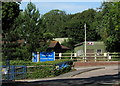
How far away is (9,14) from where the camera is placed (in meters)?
13.7

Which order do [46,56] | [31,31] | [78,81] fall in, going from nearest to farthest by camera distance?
[78,81], [46,56], [31,31]

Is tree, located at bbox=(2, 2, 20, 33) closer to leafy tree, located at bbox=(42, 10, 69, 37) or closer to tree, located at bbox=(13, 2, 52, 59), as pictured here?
tree, located at bbox=(13, 2, 52, 59)

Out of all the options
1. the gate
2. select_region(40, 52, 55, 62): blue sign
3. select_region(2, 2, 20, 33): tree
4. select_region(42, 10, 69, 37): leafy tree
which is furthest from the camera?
select_region(42, 10, 69, 37): leafy tree

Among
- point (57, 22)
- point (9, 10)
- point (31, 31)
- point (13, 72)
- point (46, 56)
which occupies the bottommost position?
point (13, 72)

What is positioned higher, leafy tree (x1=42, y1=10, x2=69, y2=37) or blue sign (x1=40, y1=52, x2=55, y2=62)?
leafy tree (x1=42, y1=10, x2=69, y2=37)

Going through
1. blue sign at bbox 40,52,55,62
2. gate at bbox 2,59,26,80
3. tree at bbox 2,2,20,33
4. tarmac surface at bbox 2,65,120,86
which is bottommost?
tarmac surface at bbox 2,65,120,86

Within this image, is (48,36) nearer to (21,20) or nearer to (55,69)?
(21,20)

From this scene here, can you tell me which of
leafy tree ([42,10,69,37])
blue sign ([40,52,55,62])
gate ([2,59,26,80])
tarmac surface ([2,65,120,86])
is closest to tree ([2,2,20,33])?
tarmac surface ([2,65,120,86])

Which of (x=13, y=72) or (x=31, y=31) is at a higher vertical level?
(x=31, y=31)

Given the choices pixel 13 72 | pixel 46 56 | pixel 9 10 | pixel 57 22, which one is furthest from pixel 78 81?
pixel 57 22

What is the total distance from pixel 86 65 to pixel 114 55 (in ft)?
18.9

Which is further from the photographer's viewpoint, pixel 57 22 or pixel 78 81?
pixel 57 22

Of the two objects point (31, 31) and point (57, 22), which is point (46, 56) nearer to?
point (31, 31)

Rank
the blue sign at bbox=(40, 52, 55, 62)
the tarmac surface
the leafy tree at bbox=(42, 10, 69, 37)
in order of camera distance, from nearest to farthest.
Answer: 1. the tarmac surface
2. the blue sign at bbox=(40, 52, 55, 62)
3. the leafy tree at bbox=(42, 10, 69, 37)
